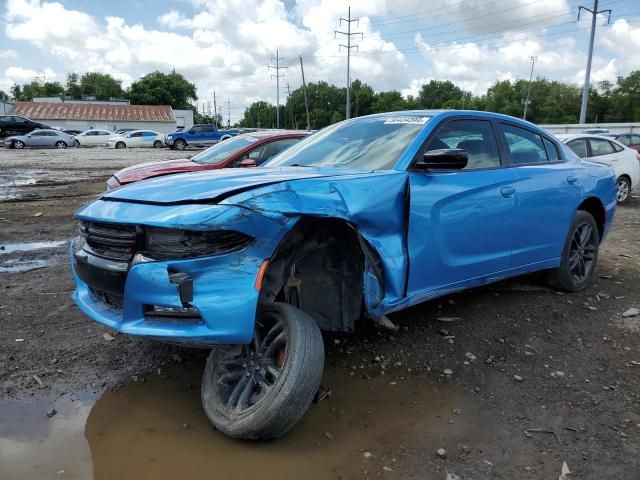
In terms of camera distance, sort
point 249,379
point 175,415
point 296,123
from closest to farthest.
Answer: point 249,379
point 175,415
point 296,123

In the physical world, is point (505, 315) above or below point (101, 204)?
below

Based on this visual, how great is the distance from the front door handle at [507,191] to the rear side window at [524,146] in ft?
1.18

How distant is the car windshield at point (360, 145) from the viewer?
3.58m

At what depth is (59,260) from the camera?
6.04m

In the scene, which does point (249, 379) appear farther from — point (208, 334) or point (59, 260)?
point (59, 260)

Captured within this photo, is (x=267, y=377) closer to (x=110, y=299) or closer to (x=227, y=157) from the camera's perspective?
(x=110, y=299)

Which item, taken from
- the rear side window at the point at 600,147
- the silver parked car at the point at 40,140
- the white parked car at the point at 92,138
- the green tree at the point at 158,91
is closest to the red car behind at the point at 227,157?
the rear side window at the point at 600,147

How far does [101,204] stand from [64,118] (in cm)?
7084

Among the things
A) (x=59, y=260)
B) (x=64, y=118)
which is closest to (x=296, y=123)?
(x=64, y=118)

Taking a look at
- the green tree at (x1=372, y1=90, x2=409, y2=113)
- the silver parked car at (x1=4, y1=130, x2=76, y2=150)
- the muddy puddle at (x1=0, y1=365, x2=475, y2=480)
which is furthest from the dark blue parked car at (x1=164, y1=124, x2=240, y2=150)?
the green tree at (x1=372, y1=90, x2=409, y2=113)

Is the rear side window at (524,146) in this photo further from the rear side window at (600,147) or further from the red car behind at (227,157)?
the rear side window at (600,147)

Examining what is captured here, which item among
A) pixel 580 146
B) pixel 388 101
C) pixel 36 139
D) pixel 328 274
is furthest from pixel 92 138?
pixel 388 101

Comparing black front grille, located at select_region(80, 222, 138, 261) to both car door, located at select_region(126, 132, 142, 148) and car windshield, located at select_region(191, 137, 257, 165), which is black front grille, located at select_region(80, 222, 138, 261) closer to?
car windshield, located at select_region(191, 137, 257, 165)

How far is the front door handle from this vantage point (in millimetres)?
3932
